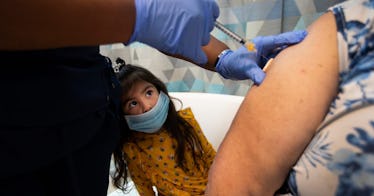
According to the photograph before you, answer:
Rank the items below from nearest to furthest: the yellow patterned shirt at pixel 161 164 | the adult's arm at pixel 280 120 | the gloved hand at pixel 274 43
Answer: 1. the adult's arm at pixel 280 120
2. the gloved hand at pixel 274 43
3. the yellow patterned shirt at pixel 161 164

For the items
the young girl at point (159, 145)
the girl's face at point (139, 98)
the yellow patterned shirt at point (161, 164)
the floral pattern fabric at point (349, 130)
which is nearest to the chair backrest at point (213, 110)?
the young girl at point (159, 145)

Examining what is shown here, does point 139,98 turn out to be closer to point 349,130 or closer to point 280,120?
point 280,120

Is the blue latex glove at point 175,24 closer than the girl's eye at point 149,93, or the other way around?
the blue latex glove at point 175,24

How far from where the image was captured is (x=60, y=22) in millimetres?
529

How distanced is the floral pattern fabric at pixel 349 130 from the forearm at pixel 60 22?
0.40 m

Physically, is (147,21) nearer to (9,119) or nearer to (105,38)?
(105,38)

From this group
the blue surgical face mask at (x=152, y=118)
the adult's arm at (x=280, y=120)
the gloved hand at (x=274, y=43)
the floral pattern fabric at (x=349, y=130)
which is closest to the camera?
the floral pattern fabric at (x=349, y=130)

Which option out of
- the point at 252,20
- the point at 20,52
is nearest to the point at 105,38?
the point at 20,52

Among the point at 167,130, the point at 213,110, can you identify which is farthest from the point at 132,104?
the point at 213,110

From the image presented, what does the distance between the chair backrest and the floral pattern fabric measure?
3.08ft

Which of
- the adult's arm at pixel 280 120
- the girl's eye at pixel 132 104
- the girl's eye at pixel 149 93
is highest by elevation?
the adult's arm at pixel 280 120

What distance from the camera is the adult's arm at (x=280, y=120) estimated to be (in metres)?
0.56

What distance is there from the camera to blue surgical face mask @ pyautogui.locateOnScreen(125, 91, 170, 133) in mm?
1212

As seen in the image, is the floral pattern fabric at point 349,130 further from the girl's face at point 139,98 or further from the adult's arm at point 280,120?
the girl's face at point 139,98
